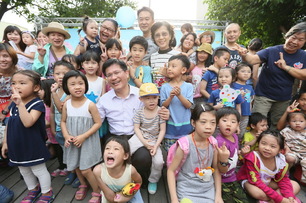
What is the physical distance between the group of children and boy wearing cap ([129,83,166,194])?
0.5 inches

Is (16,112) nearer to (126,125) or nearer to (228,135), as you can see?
(126,125)

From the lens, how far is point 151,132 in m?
2.38

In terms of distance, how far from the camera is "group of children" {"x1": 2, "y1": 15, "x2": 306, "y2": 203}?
191cm

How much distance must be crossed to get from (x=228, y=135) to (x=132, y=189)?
4.23ft

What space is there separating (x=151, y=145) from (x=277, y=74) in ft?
7.85

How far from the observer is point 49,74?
3125 millimetres

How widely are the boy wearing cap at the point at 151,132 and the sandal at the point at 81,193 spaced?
0.72 meters

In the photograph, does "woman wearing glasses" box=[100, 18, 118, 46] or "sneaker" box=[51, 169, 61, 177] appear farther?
"woman wearing glasses" box=[100, 18, 118, 46]

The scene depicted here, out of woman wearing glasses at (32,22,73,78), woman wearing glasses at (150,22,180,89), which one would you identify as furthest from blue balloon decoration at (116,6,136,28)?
woman wearing glasses at (150,22,180,89)

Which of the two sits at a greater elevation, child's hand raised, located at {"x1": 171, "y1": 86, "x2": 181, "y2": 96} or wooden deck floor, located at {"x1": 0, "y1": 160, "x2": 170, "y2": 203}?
child's hand raised, located at {"x1": 171, "y1": 86, "x2": 181, "y2": 96}

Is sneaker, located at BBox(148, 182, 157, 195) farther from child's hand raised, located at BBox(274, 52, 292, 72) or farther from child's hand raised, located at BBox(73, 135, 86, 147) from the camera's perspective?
child's hand raised, located at BBox(274, 52, 292, 72)

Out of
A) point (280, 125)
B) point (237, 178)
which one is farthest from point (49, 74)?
point (280, 125)

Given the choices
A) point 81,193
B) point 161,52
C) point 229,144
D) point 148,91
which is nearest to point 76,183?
point 81,193

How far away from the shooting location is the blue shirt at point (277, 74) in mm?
3025
